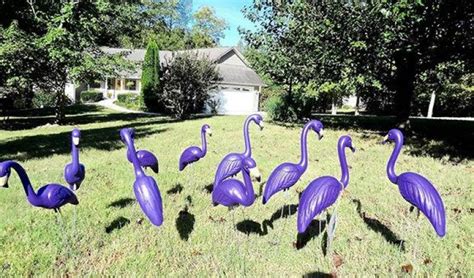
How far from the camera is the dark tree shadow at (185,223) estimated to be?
16.0 ft

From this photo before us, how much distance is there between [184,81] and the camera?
76.6 ft

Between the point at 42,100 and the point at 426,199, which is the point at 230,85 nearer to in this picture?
the point at 42,100

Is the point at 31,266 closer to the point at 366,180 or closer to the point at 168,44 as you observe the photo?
the point at 366,180

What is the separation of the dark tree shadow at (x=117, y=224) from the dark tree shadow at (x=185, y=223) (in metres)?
0.67

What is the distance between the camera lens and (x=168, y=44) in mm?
58156

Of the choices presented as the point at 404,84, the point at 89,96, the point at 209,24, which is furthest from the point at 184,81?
the point at 209,24

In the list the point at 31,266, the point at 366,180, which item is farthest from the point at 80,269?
the point at 366,180

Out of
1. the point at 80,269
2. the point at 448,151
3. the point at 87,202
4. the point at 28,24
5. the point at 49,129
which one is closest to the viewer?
the point at 80,269

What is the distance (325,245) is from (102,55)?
18.1 meters

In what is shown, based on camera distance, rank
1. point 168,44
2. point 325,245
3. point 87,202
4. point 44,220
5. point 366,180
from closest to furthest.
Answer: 1. point 325,245
2. point 44,220
3. point 87,202
4. point 366,180
5. point 168,44

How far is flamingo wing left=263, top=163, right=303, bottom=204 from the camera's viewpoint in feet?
14.9

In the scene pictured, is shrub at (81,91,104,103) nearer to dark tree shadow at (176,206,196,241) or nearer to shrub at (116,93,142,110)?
shrub at (116,93,142,110)

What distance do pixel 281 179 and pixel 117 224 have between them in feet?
7.13

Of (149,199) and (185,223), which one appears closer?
(149,199)
